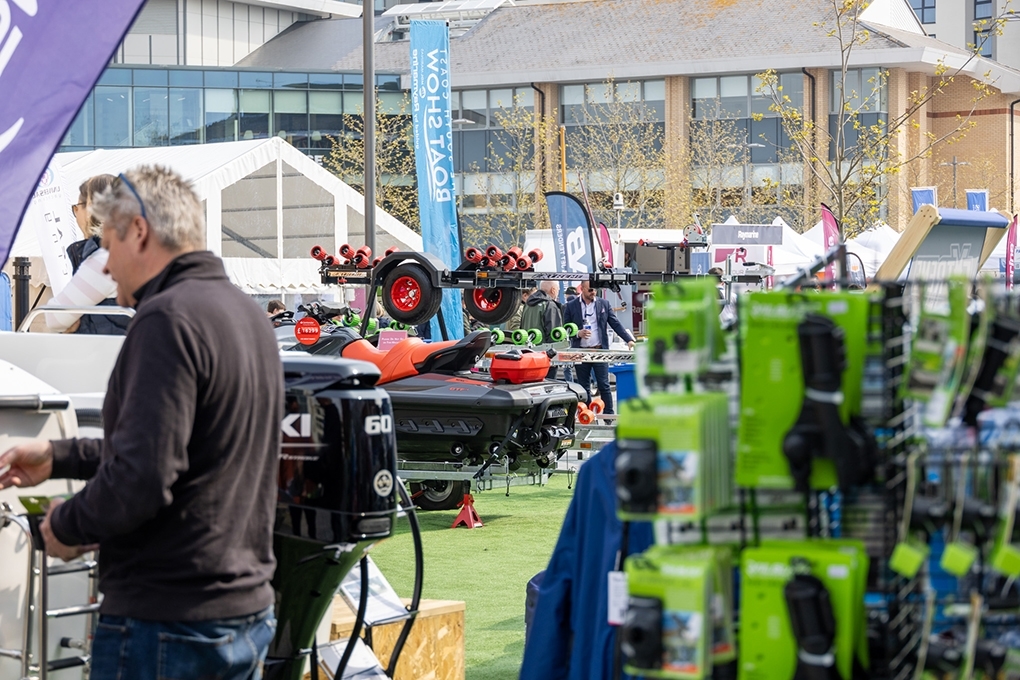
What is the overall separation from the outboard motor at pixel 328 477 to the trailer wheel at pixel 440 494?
20.7 feet

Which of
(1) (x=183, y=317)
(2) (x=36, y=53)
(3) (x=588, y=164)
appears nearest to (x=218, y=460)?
(1) (x=183, y=317)

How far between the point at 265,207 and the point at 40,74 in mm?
25161

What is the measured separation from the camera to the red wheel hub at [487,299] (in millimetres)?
11273

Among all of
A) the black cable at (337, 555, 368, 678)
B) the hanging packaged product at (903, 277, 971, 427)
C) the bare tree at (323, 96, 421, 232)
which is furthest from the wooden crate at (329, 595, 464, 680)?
the bare tree at (323, 96, 421, 232)

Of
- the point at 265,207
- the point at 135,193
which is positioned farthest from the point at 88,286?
the point at 265,207

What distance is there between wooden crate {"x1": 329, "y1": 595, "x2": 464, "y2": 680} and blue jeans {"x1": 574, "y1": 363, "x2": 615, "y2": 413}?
962 centimetres

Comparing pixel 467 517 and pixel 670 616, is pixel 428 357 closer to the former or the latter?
pixel 467 517

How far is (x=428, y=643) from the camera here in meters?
5.12

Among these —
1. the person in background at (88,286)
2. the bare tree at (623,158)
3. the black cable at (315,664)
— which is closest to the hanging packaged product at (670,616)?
the black cable at (315,664)

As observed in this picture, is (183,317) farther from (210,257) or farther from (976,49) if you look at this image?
(976,49)

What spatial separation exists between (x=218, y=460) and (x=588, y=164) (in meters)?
50.2

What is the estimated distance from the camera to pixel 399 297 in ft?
33.9

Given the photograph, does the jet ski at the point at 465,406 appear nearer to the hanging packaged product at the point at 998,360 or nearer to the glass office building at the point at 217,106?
the hanging packaged product at the point at 998,360

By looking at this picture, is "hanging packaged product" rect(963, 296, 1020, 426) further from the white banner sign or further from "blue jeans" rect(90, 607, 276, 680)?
the white banner sign
